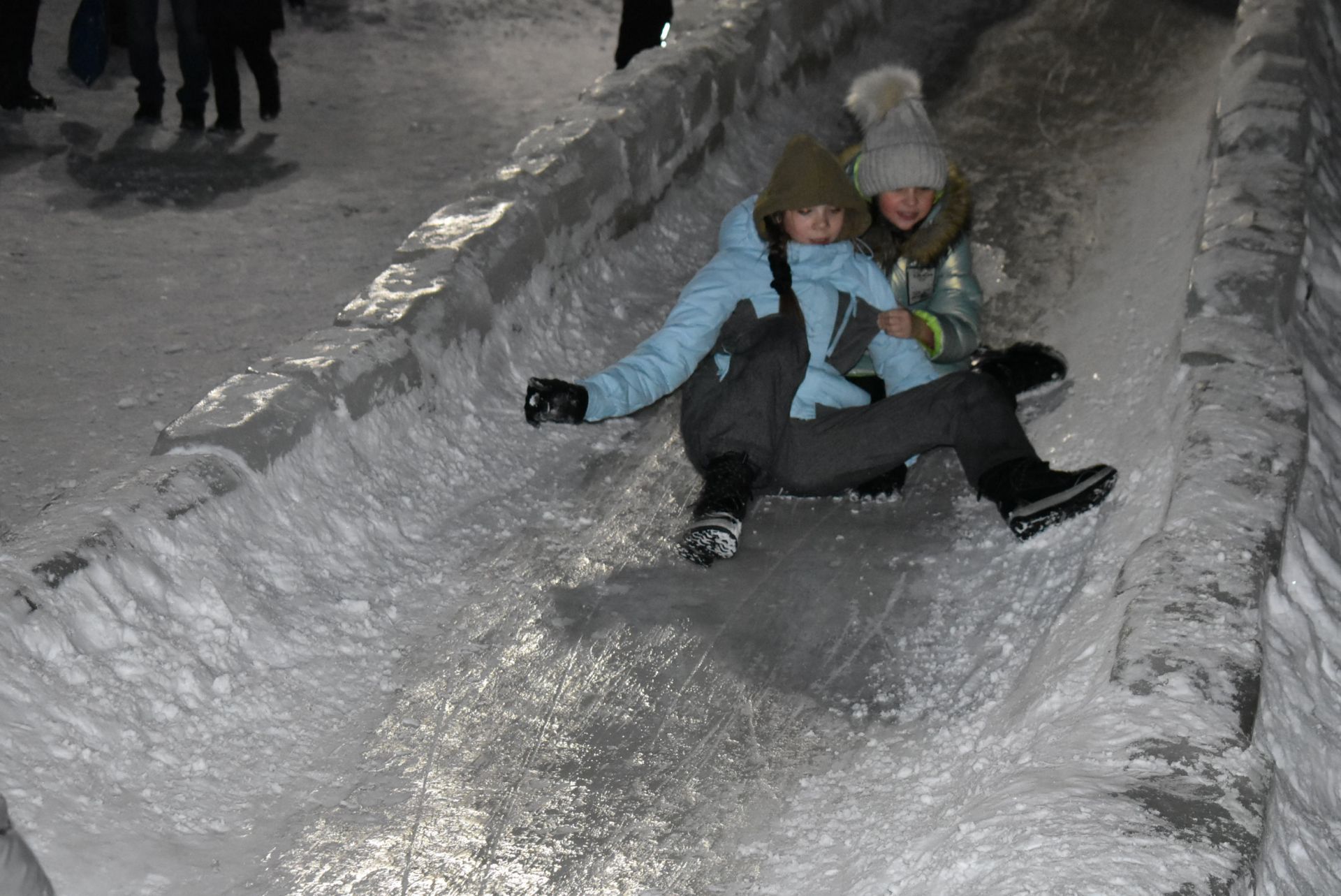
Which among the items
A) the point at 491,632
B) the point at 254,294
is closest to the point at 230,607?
the point at 491,632

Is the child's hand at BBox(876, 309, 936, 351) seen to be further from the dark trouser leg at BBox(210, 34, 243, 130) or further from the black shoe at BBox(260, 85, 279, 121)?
the black shoe at BBox(260, 85, 279, 121)

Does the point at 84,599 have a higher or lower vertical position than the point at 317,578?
higher

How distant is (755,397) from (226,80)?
405 centimetres

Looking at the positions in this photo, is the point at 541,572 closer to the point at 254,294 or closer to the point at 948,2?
the point at 254,294

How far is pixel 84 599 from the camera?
2689 millimetres

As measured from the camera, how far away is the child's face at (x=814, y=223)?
3.75 metres

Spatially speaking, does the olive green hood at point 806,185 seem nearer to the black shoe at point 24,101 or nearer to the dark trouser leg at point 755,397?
the dark trouser leg at point 755,397

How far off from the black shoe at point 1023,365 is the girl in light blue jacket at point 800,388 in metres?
0.33

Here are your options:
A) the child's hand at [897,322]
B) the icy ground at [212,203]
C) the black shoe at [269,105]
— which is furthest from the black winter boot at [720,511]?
the black shoe at [269,105]

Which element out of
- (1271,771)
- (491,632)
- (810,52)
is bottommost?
(491,632)

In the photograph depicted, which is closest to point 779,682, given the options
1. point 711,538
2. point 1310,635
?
point 711,538

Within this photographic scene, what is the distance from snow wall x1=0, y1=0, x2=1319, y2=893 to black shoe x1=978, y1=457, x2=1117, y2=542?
0.25m

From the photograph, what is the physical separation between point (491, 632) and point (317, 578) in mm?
414

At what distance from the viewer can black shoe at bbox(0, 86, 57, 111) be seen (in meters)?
6.47
